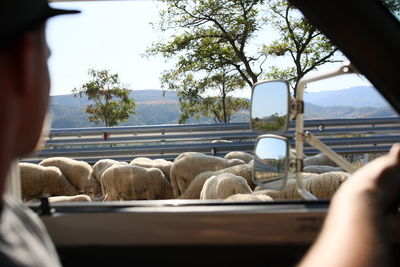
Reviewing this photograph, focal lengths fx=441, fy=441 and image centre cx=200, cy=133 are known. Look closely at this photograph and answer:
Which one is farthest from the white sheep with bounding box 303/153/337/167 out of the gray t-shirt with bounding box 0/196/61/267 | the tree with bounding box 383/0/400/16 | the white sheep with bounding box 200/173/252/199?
the gray t-shirt with bounding box 0/196/61/267

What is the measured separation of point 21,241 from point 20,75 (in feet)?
0.69

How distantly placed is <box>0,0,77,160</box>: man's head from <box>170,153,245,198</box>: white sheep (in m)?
6.43

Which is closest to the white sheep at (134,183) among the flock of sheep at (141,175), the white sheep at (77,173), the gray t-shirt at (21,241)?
the flock of sheep at (141,175)

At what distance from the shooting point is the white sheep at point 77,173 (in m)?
8.05

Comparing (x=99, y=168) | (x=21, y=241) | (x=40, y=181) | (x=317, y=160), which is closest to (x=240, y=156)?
(x=317, y=160)

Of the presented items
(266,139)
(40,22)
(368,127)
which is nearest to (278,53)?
(368,127)

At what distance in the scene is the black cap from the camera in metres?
0.44

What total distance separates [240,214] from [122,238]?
0.39 m

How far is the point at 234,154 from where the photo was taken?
7578mm

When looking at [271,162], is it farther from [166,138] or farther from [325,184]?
[166,138]

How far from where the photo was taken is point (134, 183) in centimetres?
692

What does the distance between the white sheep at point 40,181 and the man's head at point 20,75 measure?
24.6ft

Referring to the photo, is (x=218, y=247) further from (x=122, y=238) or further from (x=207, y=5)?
(x=207, y=5)

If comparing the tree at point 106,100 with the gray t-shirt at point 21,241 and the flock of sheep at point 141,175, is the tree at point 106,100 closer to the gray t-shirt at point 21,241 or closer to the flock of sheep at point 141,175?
the flock of sheep at point 141,175
